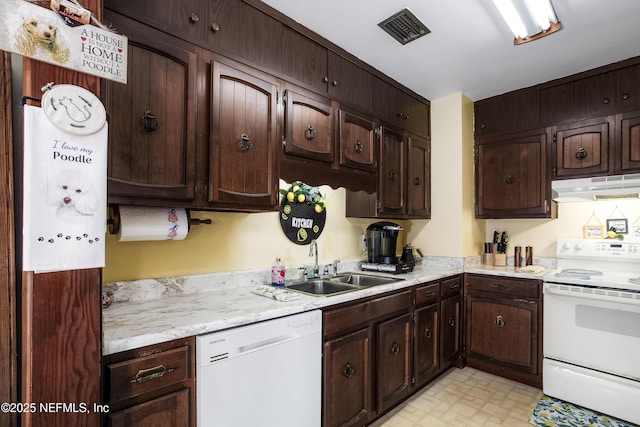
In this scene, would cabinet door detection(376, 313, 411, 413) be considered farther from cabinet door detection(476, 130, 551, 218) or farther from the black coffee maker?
cabinet door detection(476, 130, 551, 218)

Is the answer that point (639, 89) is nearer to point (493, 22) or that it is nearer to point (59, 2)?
point (493, 22)

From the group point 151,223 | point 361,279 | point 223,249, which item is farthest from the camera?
point 361,279

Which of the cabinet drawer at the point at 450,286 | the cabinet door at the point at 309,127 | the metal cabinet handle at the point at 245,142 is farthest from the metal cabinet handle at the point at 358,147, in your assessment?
the cabinet drawer at the point at 450,286

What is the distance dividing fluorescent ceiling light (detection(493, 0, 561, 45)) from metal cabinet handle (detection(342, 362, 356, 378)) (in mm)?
2206

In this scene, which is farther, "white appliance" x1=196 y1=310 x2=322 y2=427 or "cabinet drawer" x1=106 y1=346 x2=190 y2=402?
"white appliance" x1=196 y1=310 x2=322 y2=427

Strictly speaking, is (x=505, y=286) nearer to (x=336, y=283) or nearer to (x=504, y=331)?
(x=504, y=331)

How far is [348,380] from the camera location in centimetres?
188

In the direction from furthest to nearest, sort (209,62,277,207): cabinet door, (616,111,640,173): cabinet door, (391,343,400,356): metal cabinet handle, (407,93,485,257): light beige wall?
(407,93,485,257): light beige wall → (616,111,640,173): cabinet door → (391,343,400,356): metal cabinet handle → (209,62,277,207): cabinet door

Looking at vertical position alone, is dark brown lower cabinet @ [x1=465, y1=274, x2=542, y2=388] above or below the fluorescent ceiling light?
below

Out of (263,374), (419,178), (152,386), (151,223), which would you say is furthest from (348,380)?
(419,178)

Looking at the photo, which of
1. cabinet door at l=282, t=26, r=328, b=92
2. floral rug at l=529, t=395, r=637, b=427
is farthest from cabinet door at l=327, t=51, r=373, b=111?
floral rug at l=529, t=395, r=637, b=427

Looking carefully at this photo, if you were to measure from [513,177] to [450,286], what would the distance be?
1.21m

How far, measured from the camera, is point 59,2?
854 millimetres

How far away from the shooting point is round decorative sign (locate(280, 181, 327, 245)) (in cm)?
236
